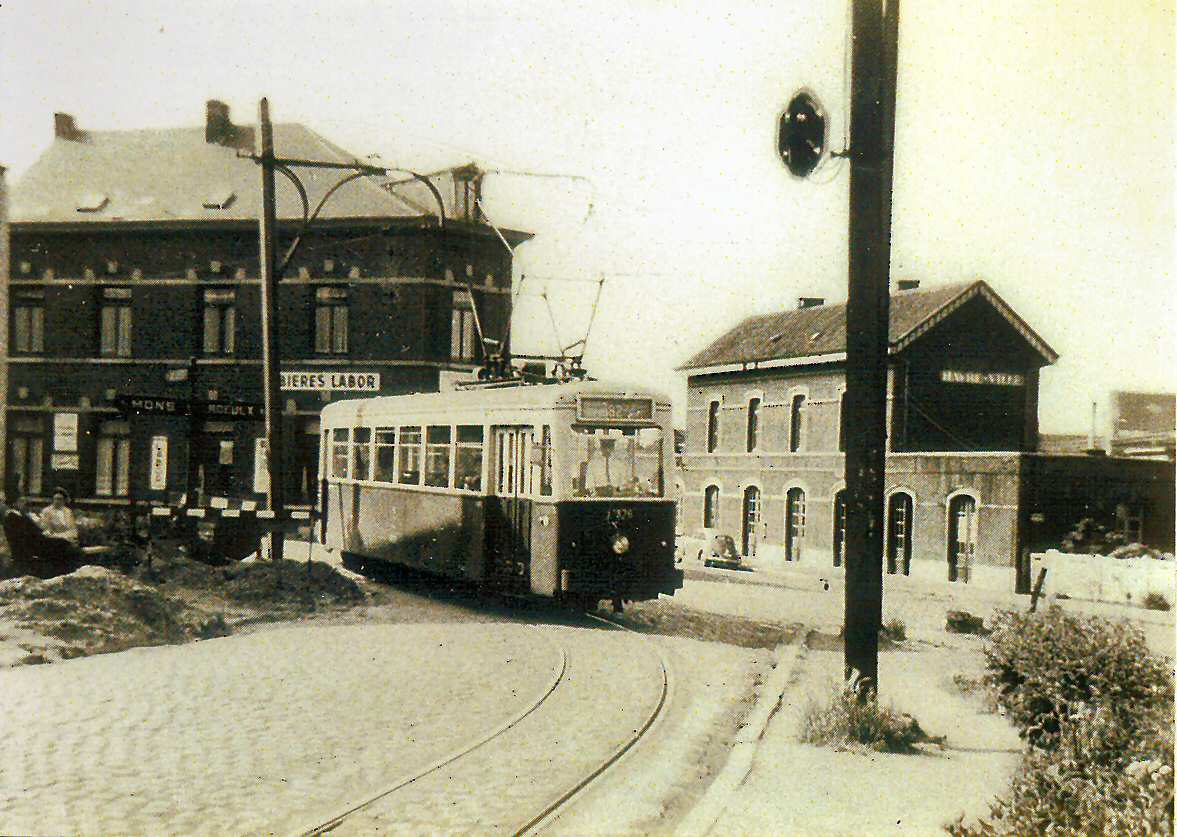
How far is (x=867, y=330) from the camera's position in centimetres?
859

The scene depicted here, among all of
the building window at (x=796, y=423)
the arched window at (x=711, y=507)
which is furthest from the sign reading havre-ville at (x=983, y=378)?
the arched window at (x=711, y=507)

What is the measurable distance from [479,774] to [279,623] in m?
6.55

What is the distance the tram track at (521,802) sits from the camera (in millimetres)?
6422

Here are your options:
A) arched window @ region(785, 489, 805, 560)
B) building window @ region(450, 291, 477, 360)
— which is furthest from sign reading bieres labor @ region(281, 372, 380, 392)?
arched window @ region(785, 489, 805, 560)

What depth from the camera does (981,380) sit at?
88.3 ft

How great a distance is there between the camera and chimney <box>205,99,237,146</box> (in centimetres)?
1100

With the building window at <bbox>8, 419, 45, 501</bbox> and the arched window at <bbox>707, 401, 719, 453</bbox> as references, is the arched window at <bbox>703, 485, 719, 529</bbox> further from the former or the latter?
the building window at <bbox>8, 419, 45, 501</bbox>

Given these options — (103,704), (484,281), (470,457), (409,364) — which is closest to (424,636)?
(470,457)

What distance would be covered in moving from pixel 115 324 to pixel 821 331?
628 inches

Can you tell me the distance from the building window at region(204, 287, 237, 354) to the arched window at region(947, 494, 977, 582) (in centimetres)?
1564

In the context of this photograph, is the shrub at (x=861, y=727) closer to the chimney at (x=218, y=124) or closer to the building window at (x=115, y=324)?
the chimney at (x=218, y=124)

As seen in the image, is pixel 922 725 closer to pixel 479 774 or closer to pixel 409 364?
pixel 479 774

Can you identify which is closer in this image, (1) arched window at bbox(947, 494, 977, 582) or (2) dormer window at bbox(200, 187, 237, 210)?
(2) dormer window at bbox(200, 187, 237, 210)

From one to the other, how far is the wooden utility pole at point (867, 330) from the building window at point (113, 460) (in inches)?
591
